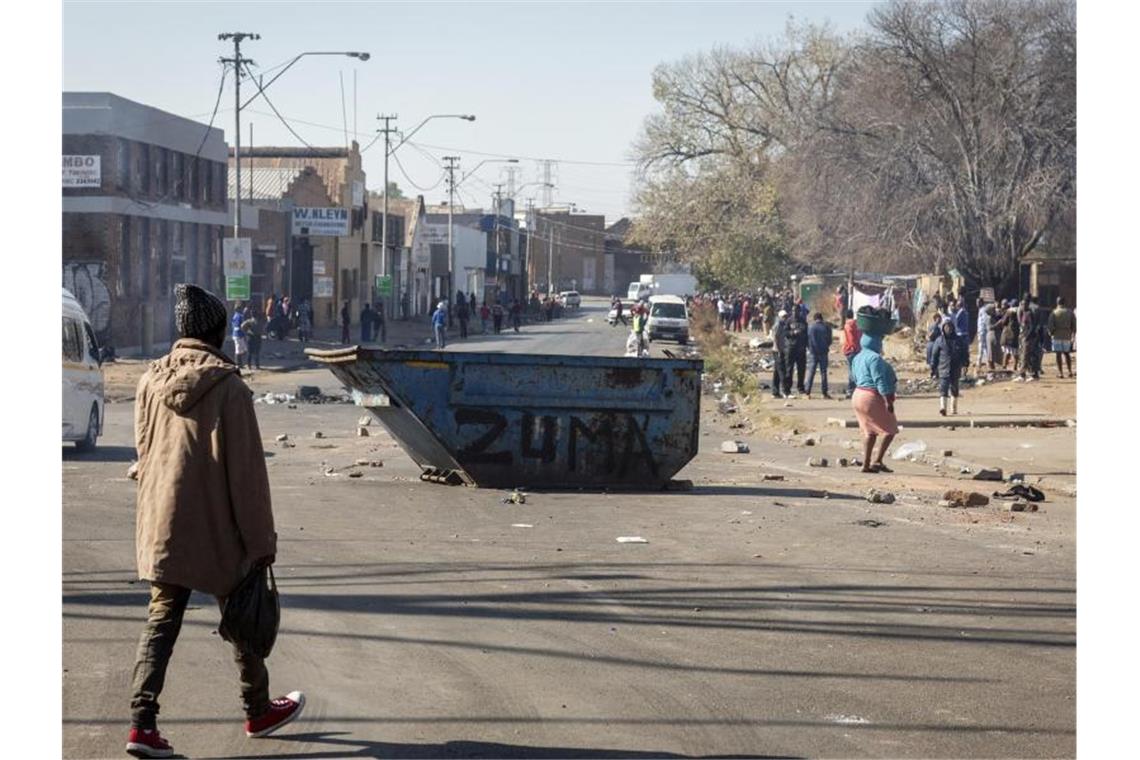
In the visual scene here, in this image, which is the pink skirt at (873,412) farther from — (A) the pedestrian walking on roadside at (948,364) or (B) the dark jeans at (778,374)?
(B) the dark jeans at (778,374)

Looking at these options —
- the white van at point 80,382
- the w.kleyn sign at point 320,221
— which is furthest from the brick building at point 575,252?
the white van at point 80,382

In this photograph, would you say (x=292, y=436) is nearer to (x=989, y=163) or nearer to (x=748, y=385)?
(x=748, y=385)

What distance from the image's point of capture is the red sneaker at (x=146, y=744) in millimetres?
5590

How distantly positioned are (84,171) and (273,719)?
3959 centimetres

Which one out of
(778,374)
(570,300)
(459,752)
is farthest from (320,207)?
(459,752)

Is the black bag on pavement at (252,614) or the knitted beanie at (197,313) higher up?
the knitted beanie at (197,313)

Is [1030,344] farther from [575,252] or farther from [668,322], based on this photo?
[575,252]

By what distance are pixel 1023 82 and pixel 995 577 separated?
3451 centimetres

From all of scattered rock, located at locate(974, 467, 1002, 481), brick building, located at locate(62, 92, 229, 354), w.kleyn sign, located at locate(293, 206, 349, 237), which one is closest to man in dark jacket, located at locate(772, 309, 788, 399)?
scattered rock, located at locate(974, 467, 1002, 481)

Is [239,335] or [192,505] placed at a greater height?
[239,335]

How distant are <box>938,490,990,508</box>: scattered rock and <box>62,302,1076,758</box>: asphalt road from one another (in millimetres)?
488

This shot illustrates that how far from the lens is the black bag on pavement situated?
5.72 metres

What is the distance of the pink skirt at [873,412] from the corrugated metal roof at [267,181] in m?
55.4

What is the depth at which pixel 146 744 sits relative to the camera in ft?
18.3
